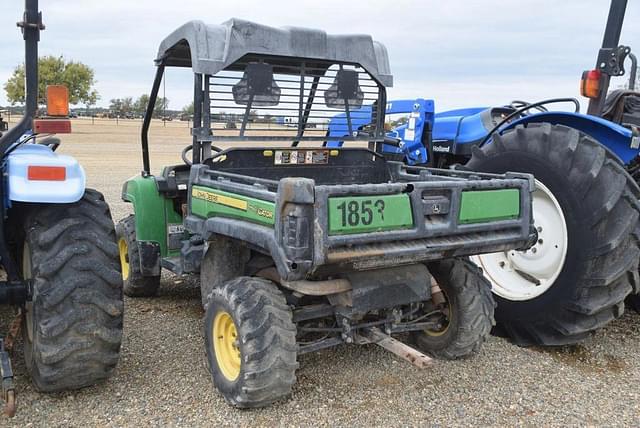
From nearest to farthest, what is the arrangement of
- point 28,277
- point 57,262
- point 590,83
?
1. point 57,262
2. point 28,277
3. point 590,83

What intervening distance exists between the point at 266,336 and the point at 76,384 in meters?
1.08

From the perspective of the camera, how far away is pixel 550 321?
4367 millimetres

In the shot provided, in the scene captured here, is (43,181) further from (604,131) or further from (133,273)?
(604,131)

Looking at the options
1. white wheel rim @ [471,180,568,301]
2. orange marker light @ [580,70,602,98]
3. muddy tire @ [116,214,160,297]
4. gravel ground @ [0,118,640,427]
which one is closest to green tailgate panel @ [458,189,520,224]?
white wheel rim @ [471,180,568,301]

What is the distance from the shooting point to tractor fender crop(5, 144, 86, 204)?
10.6ft

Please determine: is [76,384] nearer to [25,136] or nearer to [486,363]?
[25,136]

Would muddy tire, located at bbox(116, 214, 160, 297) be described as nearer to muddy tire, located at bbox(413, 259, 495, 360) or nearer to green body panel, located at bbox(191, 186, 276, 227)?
green body panel, located at bbox(191, 186, 276, 227)

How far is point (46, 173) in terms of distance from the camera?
330 cm

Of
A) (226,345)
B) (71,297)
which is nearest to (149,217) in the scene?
(226,345)

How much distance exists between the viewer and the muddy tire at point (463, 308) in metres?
4.14

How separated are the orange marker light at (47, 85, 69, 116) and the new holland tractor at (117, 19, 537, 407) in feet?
3.50

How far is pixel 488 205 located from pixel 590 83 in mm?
2259

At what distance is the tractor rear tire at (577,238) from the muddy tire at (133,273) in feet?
9.90

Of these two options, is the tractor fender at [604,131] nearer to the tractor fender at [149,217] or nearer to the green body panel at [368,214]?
the green body panel at [368,214]
